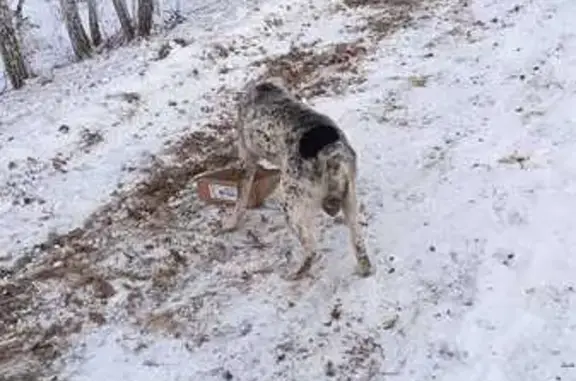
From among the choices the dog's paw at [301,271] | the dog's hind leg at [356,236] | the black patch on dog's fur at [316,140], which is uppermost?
the black patch on dog's fur at [316,140]

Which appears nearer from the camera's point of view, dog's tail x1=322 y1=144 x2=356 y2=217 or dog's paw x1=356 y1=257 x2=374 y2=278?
dog's tail x1=322 y1=144 x2=356 y2=217

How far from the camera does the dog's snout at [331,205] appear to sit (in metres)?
6.53

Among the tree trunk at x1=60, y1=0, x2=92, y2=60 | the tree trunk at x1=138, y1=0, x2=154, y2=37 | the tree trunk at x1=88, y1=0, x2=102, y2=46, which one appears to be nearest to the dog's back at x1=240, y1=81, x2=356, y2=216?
the tree trunk at x1=138, y1=0, x2=154, y2=37

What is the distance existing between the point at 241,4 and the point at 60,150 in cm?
394

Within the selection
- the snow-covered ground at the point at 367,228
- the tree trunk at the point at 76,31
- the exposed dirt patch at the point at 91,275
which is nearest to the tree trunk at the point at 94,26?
the tree trunk at the point at 76,31

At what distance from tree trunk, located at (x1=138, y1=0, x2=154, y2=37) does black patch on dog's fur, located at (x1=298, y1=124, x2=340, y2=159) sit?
→ 6.04m

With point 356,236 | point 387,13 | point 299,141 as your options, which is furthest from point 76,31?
point 356,236

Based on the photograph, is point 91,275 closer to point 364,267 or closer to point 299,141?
point 299,141

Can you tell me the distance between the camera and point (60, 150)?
898 centimetres

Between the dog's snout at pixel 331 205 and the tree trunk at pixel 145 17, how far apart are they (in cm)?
606

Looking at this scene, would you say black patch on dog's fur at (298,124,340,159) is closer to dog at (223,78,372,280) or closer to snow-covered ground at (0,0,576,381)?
dog at (223,78,372,280)

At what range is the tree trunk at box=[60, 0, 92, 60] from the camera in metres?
12.2

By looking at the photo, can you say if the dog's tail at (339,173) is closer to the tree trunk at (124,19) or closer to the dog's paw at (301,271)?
the dog's paw at (301,271)

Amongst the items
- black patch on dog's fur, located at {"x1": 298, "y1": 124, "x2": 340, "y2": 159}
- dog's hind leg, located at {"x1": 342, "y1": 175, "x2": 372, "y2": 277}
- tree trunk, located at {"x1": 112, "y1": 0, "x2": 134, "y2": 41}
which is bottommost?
dog's hind leg, located at {"x1": 342, "y1": 175, "x2": 372, "y2": 277}
